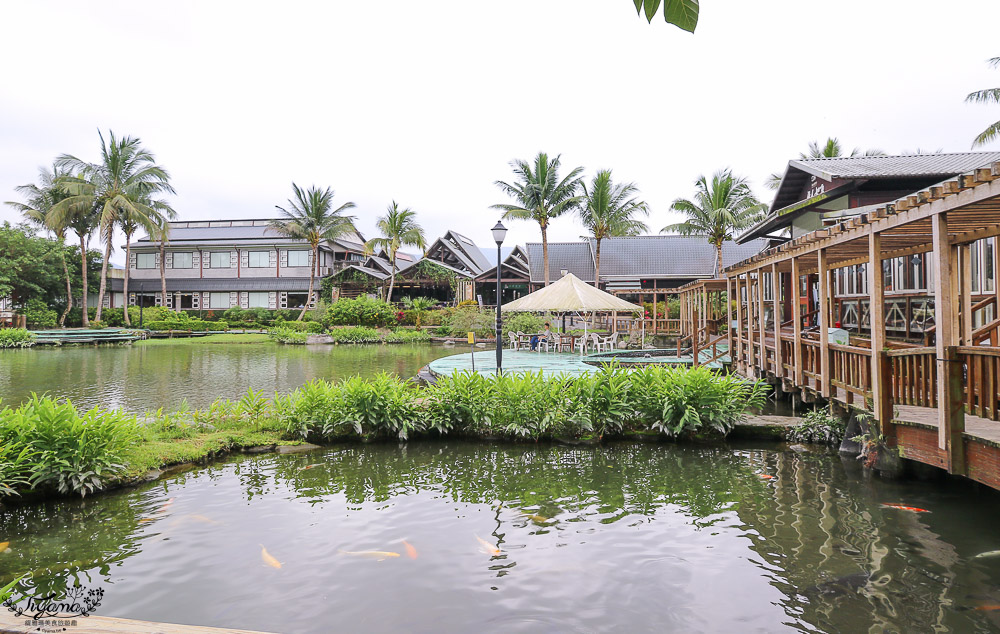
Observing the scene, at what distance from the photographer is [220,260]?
151 feet

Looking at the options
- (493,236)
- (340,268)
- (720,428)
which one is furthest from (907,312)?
(340,268)

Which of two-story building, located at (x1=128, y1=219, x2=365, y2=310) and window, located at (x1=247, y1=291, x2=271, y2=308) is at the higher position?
two-story building, located at (x1=128, y1=219, x2=365, y2=310)

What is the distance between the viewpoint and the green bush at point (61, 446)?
6.13 meters

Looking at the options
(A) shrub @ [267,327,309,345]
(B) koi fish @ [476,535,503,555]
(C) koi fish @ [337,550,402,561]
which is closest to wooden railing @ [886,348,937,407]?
(B) koi fish @ [476,535,503,555]

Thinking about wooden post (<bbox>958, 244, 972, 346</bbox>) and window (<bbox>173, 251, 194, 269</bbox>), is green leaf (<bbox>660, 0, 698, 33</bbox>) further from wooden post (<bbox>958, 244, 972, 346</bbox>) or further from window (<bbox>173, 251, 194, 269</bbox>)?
window (<bbox>173, 251, 194, 269</bbox>)

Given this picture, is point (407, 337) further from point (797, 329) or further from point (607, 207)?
point (797, 329)

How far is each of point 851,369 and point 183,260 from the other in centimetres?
4882

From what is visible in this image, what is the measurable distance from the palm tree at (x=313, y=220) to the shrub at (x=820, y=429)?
3546 centimetres

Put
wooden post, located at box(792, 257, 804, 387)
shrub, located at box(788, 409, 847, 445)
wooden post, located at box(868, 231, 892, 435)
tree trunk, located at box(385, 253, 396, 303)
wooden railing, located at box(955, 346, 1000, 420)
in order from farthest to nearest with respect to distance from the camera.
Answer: tree trunk, located at box(385, 253, 396, 303), wooden post, located at box(792, 257, 804, 387), shrub, located at box(788, 409, 847, 445), wooden post, located at box(868, 231, 892, 435), wooden railing, located at box(955, 346, 1000, 420)

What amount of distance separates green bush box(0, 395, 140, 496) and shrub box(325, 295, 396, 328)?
1152 inches

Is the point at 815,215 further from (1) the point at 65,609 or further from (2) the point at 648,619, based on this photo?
(1) the point at 65,609

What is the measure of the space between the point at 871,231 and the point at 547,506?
4.51 meters

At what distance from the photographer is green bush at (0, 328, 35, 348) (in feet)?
90.3

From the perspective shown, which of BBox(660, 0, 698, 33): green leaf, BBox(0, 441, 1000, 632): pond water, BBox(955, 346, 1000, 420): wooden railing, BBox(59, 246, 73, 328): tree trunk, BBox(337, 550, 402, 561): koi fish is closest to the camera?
BBox(660, 0, 698, 33): green leaf
